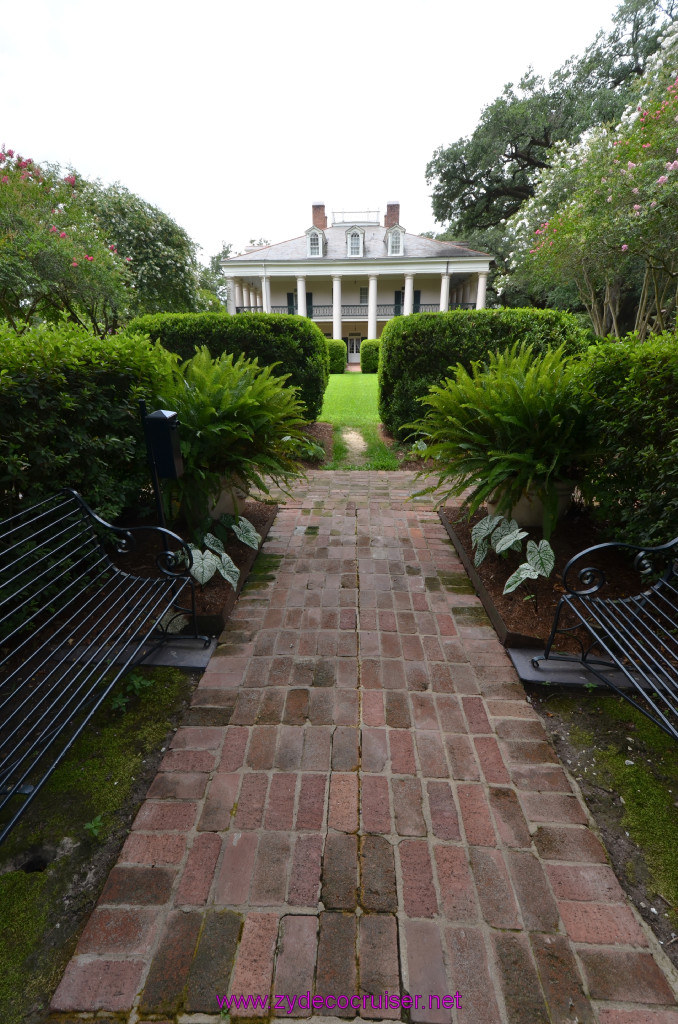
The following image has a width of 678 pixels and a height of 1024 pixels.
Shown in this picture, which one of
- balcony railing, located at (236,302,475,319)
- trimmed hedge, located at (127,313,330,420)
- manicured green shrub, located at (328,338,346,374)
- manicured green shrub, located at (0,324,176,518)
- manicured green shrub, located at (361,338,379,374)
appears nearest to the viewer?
manicured green shrub, located at (0,324,176,518)

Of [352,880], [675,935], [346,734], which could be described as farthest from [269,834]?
[675,935]

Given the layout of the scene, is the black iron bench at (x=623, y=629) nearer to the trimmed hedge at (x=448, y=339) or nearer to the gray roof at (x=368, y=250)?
the trimmed hedge at (x=448, y=339)

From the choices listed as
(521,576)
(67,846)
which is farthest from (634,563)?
(67,846)

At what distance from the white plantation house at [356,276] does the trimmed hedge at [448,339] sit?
21.0m

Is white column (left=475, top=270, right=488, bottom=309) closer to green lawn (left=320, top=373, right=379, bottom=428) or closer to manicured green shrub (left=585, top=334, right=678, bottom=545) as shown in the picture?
green lawn (left=320, top=373, right=379, bottom=428)

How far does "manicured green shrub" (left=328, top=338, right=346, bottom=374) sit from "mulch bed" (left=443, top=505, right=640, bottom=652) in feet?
42.0

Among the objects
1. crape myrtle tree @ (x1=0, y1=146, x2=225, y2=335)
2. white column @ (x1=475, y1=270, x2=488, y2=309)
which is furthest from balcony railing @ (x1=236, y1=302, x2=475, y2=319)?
crape myrtle tree @ (x1=0, y1=146, x2=225, y2=335)

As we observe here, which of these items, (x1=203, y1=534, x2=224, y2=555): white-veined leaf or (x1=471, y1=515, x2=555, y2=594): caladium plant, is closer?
(x1=471, y1=515, x2=555, y2=594): caladium plant

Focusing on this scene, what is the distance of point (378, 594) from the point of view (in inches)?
121

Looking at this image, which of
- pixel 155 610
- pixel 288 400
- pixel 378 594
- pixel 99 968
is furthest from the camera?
pixel 288 400

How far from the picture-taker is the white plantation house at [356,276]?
26.0 m

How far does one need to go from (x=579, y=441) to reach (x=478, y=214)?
89.4 feet

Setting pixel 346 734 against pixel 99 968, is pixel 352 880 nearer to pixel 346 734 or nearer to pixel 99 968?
pixel 346 734

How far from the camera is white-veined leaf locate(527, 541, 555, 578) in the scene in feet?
8.84
